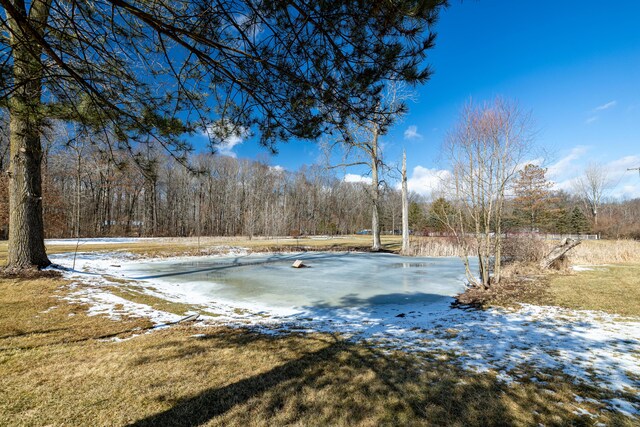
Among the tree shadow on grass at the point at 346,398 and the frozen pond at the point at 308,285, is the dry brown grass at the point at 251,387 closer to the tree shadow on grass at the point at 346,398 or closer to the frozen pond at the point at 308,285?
the tree shadow on grass at the point at 346,398

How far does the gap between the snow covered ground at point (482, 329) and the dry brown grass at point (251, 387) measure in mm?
289

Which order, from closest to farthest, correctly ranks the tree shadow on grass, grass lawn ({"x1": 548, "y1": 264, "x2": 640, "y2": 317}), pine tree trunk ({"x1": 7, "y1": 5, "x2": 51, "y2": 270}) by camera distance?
the tree shadow on grass < grass lawn ({"x1": 548, "y1": 264, "x2": 640, "y2": 317}) < pine tree trunk ({"x1": 7, "y1": 5, "x2": 51, "y2": 270})

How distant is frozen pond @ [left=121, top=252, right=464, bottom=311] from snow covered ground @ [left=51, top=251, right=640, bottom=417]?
329 mm

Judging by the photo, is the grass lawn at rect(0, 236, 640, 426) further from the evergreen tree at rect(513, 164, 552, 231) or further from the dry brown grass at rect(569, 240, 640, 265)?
the evergreen tree at rect(513, 164, 552, 231)

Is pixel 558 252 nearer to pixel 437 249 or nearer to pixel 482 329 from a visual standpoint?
pixel 437 249

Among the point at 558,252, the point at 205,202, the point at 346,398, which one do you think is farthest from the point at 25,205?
the point at 205,202

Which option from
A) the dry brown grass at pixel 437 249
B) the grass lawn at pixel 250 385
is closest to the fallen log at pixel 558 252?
the dry brown grass at pixel 437 249

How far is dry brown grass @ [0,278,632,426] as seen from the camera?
208 cm

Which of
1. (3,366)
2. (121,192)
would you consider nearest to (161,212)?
(121,192)

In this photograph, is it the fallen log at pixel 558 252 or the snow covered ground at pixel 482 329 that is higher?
the fallen log at pixel 558 252

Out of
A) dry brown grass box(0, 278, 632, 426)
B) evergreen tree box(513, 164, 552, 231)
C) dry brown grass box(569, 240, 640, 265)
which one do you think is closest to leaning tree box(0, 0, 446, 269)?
dry brown grass box(0, 278, 632, 426)

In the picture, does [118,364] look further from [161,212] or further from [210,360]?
[161,212]

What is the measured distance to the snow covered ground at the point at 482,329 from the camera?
281 cm

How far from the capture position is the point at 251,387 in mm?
2508
